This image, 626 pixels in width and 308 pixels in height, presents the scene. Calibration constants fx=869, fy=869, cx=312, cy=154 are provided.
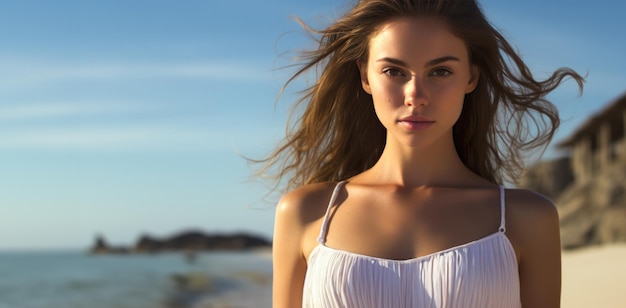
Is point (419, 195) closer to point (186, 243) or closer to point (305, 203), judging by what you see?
point (305, 203)

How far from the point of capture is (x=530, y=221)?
3416 mm

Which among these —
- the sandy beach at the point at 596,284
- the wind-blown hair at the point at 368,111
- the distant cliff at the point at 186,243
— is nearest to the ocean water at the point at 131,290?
the sandy beach at the point at 596,284

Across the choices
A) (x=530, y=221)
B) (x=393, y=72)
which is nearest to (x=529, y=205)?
(x=530, y=221)

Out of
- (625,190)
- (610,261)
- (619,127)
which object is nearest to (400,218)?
(610,261)

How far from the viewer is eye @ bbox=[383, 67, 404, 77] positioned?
3412 mm

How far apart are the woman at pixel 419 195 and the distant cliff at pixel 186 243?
6932 centimetres

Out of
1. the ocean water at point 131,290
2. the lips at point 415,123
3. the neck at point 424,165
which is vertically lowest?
the ocean water at point 131,290

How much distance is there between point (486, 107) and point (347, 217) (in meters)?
0.82

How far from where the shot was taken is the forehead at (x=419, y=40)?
3.37m

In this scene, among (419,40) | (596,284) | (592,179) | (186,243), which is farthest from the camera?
(186,243)

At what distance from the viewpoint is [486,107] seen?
12.5 feet

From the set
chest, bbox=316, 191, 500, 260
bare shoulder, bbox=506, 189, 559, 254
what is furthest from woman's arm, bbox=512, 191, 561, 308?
chest, bbox=316, 191, 500, 260

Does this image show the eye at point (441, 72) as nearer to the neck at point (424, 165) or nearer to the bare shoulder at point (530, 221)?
the neck at point (424, 165)

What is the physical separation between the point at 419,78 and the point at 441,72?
111 millimetres
